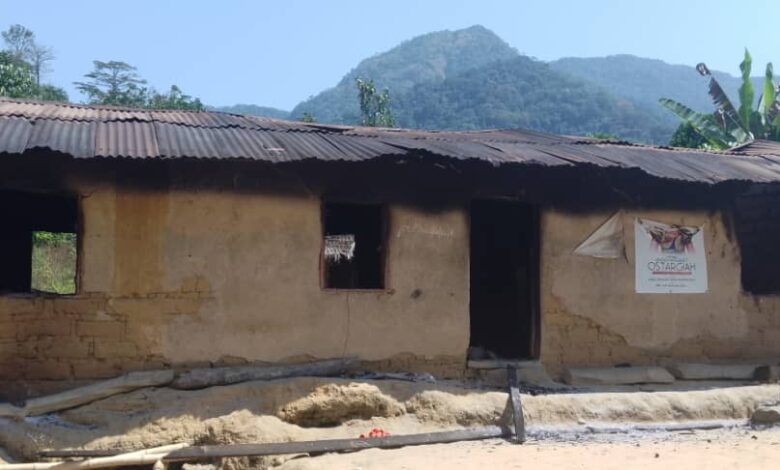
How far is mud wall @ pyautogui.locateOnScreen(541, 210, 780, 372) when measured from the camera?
9.06 meters

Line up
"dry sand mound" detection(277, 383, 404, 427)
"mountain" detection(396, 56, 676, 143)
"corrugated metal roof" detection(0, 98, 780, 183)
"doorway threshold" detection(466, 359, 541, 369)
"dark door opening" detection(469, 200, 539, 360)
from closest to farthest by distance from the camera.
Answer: "corrugated metal roof" detection(0, 98, 780, 183) → "dry sand mound" detection(277, 383, 404, 427) → "doorway threshold" detection(466, 359, 541, 369) → "dark door opening" detection(469, 200, 539, 360) → "mountain" detection(396, 56, 676, 143)

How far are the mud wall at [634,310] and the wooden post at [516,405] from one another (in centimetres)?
57

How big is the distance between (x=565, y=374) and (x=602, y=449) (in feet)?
5.45

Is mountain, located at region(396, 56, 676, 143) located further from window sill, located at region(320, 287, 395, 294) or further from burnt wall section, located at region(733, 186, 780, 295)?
window sill, located at region(320, 287, 395, 294)

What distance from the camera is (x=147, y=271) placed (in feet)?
24.9

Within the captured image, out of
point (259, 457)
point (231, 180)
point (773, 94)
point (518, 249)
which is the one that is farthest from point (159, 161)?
point (773, 94)

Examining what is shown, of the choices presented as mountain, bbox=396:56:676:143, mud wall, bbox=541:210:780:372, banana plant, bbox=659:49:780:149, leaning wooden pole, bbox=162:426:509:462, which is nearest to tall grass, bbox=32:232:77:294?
leaning wooden pole, bbox=162:426:509:462

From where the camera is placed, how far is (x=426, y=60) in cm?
13288

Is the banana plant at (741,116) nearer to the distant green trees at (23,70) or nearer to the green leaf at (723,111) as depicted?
the green leaf at (723,111)

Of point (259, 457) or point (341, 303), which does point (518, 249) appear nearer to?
point (341, 303)

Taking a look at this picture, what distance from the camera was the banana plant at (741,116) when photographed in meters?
19.3

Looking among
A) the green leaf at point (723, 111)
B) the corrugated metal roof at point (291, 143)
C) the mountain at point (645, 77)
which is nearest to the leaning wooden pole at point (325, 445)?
the corrugated metal roof at point (291, 143)

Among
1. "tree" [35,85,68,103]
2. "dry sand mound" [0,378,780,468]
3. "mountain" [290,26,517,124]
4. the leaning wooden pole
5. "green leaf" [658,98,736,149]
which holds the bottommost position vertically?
the leaning wooden pole

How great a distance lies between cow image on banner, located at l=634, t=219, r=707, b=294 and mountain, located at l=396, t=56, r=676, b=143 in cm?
5940
